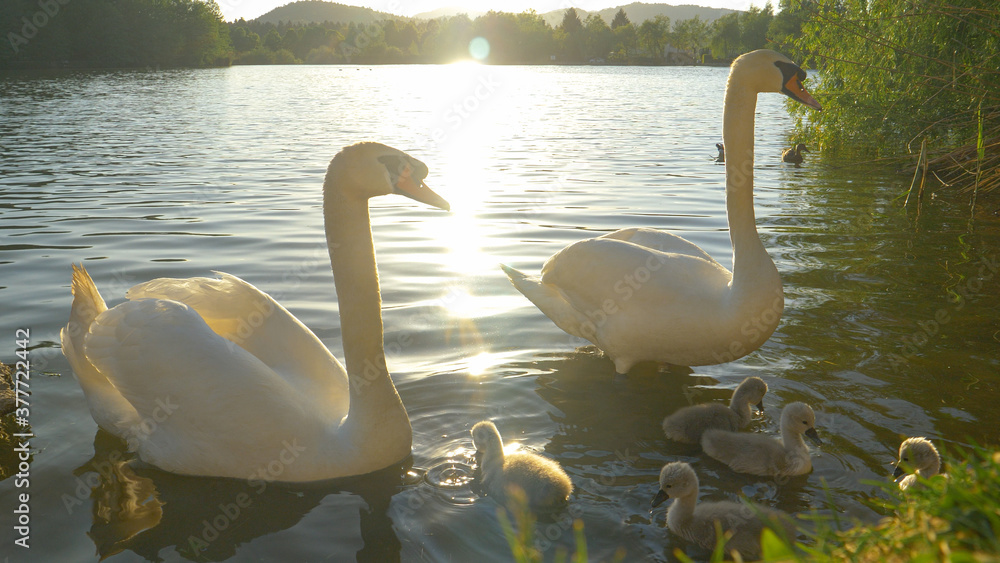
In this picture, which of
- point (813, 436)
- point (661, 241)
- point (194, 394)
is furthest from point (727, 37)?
point (194, 394)

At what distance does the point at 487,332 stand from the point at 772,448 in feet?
10.2

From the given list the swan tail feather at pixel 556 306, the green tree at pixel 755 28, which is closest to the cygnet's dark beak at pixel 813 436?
the swan tail feather at pixel 556 306

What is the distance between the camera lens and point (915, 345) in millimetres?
6164

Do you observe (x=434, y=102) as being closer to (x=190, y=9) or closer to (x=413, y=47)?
(x=190, y=9)

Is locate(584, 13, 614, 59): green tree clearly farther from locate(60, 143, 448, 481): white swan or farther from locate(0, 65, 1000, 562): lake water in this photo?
locate(60, 143, 448, 481): white swan

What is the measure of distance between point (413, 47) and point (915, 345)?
406ft

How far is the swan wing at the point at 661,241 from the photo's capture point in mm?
6164

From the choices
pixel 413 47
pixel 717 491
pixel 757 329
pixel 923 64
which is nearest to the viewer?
pixel 717 491

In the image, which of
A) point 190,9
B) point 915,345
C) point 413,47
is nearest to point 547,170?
point 915,345

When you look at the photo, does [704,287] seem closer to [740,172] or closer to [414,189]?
[740,172]

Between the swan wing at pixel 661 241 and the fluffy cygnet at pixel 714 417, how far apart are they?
1.34 meters

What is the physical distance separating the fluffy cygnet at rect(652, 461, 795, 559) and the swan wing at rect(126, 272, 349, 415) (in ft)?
6.54

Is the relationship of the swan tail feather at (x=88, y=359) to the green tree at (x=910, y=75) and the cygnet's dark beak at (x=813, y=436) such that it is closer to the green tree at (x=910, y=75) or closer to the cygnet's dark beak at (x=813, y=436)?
the cygnet's dark beak at (x=813, y=436)

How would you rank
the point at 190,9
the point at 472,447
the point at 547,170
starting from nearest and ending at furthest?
the point at 472,447 < the point at 547,170 < the point at 190,9
